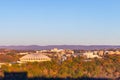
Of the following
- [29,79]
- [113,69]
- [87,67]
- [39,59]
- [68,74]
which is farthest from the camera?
[39,59]

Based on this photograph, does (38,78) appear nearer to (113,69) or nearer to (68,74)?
(68,74)

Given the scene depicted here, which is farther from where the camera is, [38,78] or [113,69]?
[113,69]

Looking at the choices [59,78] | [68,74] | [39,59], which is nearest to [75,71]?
[68,74]

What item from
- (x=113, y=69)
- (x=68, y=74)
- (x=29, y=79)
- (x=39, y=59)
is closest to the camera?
(x=29, y=79)

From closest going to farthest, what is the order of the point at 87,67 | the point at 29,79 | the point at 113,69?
the point at 29,79 < the point at 87,67 < the point at 113,69

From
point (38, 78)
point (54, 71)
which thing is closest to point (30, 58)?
point (54, 71)

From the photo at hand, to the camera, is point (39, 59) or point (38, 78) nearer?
point (38, 78)

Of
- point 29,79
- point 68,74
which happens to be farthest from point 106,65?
point 29,79

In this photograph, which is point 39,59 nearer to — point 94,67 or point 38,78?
point 94,67

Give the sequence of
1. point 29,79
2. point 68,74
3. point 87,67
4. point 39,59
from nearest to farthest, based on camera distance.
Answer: point 29,79 < point 68,74 < point 87,67 < point 39,59
